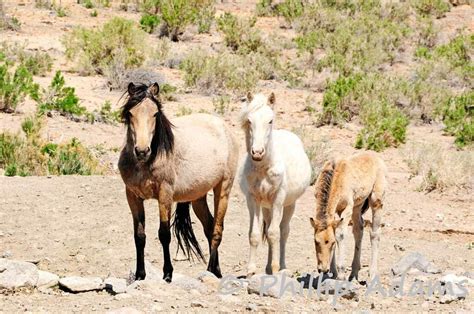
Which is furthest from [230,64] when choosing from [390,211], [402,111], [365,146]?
[390,211]

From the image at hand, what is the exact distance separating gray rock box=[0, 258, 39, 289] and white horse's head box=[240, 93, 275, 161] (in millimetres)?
2141

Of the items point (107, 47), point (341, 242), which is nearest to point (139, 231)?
point (341, 242)

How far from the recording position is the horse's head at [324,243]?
25.4ft

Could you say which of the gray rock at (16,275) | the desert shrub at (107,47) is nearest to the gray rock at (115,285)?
the gray rock at (16,275)

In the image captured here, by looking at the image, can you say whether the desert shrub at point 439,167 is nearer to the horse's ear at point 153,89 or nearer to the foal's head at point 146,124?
the foal's head at point 146,124


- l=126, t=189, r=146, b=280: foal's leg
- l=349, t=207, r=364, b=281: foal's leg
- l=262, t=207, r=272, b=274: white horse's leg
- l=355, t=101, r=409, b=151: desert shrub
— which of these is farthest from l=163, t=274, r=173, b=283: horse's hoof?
l=355, t=101, r=409, b=151: desert shrub

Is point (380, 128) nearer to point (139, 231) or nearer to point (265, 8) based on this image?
point (139, 231)

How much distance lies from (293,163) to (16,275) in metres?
3.05

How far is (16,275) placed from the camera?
707 centimetres

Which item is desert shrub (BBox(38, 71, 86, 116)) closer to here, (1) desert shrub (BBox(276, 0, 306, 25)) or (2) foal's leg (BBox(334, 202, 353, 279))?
(2) foal's leg (BBox(334, 202, 353, 279))

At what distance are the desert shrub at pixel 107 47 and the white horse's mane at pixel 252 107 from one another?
12516 mm

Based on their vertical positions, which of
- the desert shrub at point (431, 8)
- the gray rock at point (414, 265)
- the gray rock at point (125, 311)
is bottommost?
the gray rock at point (414, 265)

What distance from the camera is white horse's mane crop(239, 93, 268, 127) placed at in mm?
7887

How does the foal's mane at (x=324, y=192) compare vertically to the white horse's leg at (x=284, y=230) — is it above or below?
above
